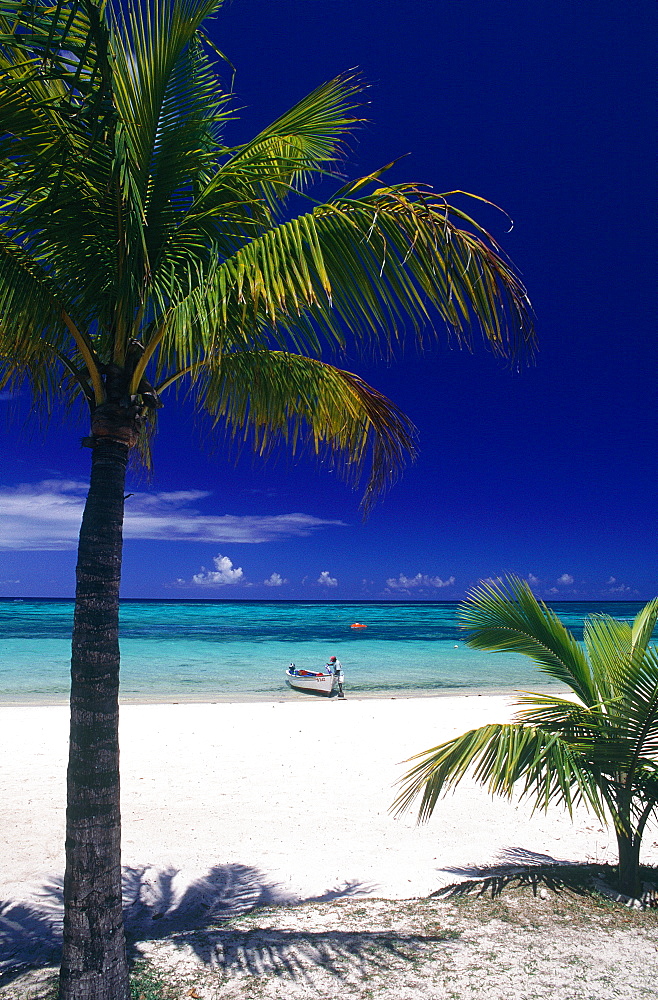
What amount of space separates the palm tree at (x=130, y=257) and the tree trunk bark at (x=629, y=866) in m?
3.46

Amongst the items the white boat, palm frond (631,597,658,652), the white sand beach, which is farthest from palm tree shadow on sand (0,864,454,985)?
the white boat

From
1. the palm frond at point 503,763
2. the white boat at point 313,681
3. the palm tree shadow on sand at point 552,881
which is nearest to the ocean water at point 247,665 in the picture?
the white boat at point 313,681

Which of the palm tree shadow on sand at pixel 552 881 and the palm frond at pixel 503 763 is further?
the palm tree shadow on sand at pixel 552 881

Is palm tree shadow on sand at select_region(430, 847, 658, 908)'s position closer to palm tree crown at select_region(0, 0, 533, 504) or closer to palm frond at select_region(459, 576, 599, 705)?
palm frond at select_region(459, 576, 599, 705)

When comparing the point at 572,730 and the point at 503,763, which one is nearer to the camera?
the point at 503,763

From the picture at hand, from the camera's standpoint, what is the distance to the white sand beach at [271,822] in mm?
5234

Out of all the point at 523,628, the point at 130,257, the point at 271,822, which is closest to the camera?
the point at 130,257

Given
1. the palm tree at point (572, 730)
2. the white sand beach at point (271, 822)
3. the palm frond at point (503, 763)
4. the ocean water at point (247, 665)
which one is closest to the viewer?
the palm frond at point (503, 763)

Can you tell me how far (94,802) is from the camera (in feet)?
9.58

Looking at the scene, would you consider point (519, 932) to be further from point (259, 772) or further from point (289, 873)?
point (259, 772)

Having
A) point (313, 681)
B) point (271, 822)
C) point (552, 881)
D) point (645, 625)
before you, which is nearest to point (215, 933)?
point (552, 881)

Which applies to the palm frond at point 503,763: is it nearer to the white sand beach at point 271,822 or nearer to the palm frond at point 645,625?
the white sand beach at point 271,822

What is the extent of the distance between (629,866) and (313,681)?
15.3 metres

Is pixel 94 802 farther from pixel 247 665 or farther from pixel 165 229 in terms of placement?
pixel 247 665
